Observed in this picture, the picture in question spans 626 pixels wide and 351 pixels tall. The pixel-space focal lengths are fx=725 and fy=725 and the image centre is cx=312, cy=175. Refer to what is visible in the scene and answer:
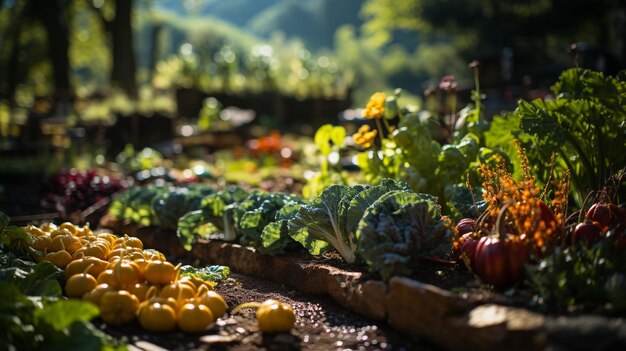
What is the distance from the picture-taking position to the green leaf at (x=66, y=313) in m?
2.93

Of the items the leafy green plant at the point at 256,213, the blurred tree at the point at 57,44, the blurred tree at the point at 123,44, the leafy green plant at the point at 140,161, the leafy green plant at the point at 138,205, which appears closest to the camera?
the leafy green plant at the point at 256,213

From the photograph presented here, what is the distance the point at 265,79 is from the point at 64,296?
15.9 m

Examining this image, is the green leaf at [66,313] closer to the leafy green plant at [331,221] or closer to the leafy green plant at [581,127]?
the leafy green plant at [331,221]

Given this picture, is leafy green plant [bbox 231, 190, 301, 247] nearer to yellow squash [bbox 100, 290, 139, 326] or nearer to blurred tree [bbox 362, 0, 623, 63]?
yellow squash [bbox 100, 290, 139, 326]

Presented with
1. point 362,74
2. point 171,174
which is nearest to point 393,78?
point 362,74

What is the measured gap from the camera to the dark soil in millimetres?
3398

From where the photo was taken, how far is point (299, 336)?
3.56m

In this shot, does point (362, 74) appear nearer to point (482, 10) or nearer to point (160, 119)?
point (482, 10)

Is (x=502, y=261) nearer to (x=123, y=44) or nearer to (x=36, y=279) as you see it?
(x=36, y=279)

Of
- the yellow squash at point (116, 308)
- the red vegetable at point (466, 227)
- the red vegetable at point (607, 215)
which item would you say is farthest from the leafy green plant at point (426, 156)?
the yellow squash at point (116, 308)

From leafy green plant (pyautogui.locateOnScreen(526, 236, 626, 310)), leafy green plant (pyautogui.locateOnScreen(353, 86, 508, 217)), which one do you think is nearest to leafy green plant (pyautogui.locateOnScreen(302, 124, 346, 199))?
leafy green plant (pyautogui.locateOnScreen(353, 86, 508, 217))

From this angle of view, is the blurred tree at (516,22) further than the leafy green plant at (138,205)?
Yes

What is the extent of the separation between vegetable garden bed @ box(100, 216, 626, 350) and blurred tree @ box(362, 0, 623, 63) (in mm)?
22743

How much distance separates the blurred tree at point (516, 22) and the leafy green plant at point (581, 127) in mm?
21453
